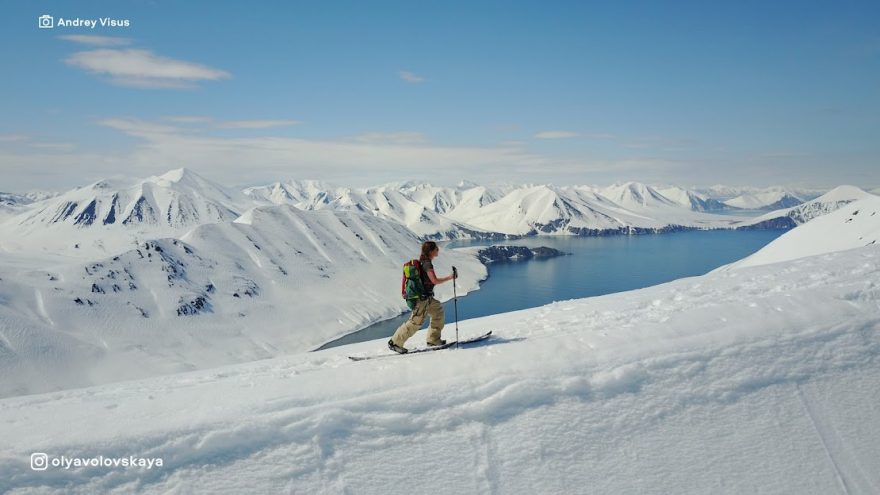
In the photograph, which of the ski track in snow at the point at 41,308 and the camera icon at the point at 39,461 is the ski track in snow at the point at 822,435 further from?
the ski track in snow at the point at 41,308

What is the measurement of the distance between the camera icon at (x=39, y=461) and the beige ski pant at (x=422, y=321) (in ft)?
21.2

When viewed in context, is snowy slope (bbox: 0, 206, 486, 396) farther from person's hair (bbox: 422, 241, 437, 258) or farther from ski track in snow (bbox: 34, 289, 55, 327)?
person's hair (bbox: 422, 241, 437, 258)

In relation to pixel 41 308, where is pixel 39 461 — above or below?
above

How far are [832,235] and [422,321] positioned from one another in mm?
80714

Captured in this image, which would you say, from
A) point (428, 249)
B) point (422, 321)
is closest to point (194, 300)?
point (422, 321)

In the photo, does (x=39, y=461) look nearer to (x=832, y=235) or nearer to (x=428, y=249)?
(x=428, y=249)

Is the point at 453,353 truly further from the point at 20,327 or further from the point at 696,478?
the point at 20,327

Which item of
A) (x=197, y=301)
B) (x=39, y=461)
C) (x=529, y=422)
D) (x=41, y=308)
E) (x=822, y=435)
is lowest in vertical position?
(x=197, y=301)

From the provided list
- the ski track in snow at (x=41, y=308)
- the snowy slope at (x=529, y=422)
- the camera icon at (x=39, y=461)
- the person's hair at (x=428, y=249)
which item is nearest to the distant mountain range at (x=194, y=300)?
the ski track in snow at (x=41, y=308)

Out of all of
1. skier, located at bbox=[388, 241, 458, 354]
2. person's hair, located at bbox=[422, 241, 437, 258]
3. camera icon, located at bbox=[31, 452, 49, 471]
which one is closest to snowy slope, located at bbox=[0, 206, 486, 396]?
skier, located at bbox=[388, 241, 458, 354]

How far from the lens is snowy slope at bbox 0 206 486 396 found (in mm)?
78062

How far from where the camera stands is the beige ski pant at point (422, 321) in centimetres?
1101

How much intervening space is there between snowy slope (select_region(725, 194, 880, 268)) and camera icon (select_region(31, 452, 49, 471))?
71389 millimetres

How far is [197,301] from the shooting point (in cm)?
10994
